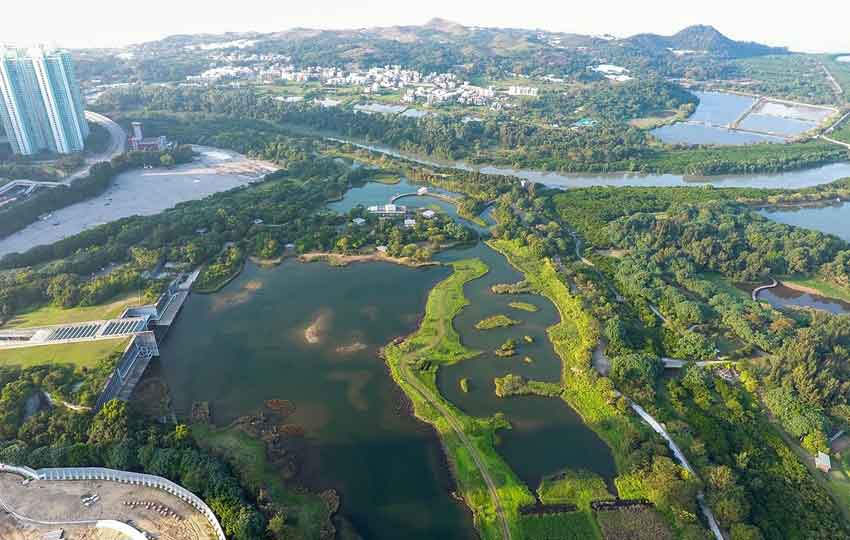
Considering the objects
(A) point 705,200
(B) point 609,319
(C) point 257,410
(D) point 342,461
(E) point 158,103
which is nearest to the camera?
(D) point 342,461

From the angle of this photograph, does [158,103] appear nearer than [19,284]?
No

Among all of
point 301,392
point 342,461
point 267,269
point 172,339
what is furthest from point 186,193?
point 342,461

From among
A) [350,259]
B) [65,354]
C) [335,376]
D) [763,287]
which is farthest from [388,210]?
[763,287]

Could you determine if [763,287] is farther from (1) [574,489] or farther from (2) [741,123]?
(2) [741,123]

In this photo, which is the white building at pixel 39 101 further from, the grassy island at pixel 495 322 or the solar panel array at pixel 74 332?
the grassy island at pixel 495 322


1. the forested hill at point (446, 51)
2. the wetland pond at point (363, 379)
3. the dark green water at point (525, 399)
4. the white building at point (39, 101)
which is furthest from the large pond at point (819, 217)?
the white building at point (39, 101)

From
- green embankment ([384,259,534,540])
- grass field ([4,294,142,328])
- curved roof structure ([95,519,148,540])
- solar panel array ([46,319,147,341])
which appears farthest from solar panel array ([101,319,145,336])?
green embankment ([384,259,534,540])

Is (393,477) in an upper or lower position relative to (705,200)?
lower

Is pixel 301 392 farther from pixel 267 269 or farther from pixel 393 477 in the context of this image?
pixel 267 269
